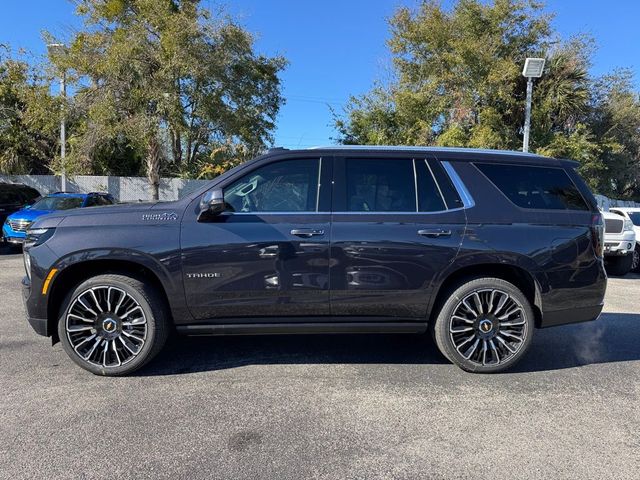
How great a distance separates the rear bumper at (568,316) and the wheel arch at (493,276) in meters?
0.07

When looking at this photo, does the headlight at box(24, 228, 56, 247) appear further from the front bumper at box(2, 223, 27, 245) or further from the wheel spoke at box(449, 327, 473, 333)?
the front bumper at box(2, 223, 27, 245)

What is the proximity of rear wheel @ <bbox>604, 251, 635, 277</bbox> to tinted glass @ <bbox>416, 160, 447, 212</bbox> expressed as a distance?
8561 millimetres

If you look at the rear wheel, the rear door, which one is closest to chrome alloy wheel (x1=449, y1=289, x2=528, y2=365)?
the rear door

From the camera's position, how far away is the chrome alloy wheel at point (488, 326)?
169 inches

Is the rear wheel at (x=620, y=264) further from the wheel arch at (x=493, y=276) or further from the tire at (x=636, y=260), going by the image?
the wheel arch at (x=493, y=276)

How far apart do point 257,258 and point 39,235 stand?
185cm

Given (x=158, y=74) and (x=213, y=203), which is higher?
(x=158, y=74)

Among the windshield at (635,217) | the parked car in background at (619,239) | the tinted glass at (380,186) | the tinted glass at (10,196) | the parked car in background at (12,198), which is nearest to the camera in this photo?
the tinted glass at (380,186)

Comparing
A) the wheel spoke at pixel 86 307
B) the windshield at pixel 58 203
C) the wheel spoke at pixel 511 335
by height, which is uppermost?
the windshield at pixel 58 203

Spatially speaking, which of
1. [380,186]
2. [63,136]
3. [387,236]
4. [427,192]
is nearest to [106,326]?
[387,236]

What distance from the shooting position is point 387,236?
409 centimetres

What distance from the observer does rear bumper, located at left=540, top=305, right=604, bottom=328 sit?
4.36 meters

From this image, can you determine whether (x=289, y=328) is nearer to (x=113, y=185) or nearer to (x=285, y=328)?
(x=285, y=328)

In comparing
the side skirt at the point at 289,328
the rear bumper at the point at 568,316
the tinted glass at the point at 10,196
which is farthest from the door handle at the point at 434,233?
the tinted glass at the point at 10,196
